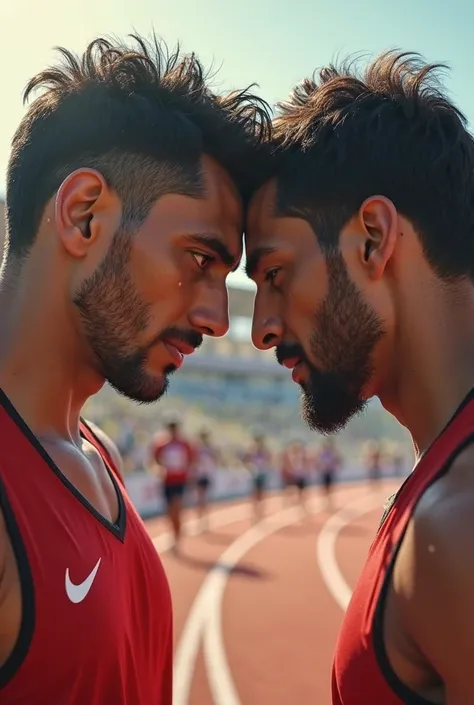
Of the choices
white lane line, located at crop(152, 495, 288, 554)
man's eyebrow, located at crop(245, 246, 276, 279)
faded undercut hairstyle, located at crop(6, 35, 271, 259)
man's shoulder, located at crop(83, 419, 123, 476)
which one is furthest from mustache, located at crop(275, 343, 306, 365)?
white lane line, located at crop(152, 495, 288, 554)

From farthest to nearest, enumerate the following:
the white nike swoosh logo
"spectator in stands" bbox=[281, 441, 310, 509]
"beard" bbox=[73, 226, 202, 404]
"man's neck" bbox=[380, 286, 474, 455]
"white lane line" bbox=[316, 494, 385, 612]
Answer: "spectator in stands" bbox=[281, 441, 310, 509] → "white lane line" bbox=[316, 494, 385, 612] → "beard" bbox=[73, 226, 202, 404] → "man's neck" bbox=[380, 286, 474, 455] → the white nike swoosh logo

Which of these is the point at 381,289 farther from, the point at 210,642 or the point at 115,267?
the point at 210,642

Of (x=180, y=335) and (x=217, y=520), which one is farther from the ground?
(x=180, y=335)

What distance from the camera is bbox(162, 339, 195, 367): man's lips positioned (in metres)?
2.29

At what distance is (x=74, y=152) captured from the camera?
2160 mm

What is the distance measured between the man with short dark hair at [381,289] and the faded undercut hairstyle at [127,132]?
0.18 m

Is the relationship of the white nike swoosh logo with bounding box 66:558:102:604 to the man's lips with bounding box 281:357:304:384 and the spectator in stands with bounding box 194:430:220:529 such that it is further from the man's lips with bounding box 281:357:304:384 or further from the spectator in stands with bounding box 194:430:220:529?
the spectator in stands with bounding box 194:430:220:529

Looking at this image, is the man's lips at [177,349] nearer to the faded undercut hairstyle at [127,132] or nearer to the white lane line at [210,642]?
the faded undercut hairstyle at [127,132]

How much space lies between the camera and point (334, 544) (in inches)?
520

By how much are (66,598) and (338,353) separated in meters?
1.00

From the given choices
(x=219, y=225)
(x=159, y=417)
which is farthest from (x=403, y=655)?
(x=159, y=417)

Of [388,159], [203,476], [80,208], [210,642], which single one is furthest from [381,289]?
[203,476]

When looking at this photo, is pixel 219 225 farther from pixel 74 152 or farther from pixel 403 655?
pixel 403 655

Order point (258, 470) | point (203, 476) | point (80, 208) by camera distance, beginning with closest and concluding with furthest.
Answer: point (80, 208) → point (203, 476) → point (258, 470)
